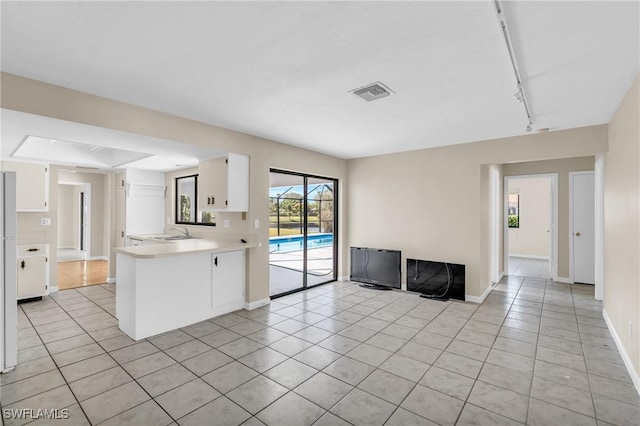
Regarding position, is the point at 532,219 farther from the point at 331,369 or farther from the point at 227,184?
the point at 227,184

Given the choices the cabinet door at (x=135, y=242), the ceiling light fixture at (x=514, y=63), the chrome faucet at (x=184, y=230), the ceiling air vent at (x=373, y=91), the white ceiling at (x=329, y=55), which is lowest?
the cabinet door at (x=135, y=242)

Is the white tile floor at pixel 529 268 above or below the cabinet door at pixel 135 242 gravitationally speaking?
below

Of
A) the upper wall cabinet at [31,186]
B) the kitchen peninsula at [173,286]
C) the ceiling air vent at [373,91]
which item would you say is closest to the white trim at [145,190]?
the upper wall cabinet at [31,186]

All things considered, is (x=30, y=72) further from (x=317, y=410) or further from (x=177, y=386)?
(x=317, y=410)

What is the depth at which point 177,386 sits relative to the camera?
2.41m

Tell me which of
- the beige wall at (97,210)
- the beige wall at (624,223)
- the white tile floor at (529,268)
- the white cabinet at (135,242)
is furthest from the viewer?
the beige wall at (97,210)

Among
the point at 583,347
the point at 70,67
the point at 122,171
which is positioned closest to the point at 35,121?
the point at 70,67

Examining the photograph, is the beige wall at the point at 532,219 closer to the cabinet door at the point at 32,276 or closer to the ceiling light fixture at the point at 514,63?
the ceiling light fixture at the point at 514,63

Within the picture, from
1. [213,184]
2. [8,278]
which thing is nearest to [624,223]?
[213,184]

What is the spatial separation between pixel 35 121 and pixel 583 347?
19.2 feet

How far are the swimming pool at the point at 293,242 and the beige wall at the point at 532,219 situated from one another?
261 inches

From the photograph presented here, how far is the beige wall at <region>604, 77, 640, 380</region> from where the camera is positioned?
98.6 inches

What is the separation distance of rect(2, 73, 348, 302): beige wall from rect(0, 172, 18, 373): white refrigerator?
784mm

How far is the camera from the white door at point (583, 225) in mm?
5703
